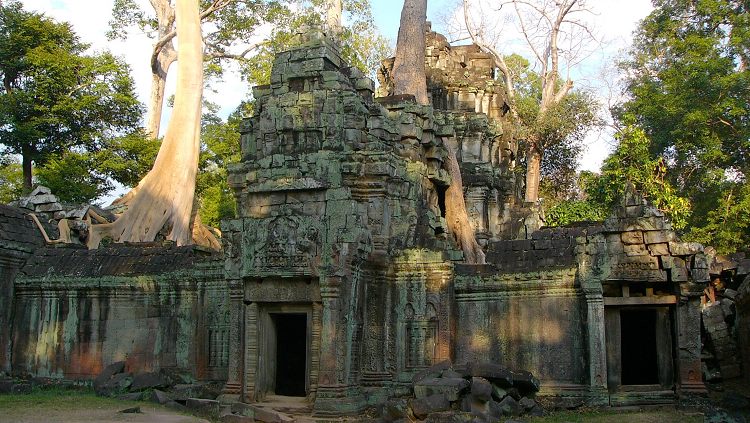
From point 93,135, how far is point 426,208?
16.8 m

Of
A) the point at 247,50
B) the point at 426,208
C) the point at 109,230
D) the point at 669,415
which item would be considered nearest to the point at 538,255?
the point at 426,208

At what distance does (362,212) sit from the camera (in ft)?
38.0

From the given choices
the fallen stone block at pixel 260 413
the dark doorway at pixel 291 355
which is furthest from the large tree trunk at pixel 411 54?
the fallen stone block at pixel 260 413

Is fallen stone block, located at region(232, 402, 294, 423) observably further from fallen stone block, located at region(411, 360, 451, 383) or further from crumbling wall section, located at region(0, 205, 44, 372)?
crumbling wall section, located at region(0, 205, 44, 372)

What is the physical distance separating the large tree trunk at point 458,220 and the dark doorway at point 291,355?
14.4 feet

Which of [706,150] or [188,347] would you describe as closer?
[188,347]

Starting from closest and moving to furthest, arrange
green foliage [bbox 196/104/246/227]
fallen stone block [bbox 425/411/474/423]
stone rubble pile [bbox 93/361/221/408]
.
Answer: fallen stone block [bbox 425/411/474/423] → stone rubble pile [bbox 93/361/221/408] → green foliage [bbox 196/104/246/227]

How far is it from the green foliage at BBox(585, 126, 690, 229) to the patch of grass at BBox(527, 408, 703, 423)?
11.2 metres

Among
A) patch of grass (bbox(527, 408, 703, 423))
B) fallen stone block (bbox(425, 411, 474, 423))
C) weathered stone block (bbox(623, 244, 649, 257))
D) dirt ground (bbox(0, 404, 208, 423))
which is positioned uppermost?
weathered stone block (bbox(623, 244, 649, 257))

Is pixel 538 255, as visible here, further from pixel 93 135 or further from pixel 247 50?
pixel 247 50

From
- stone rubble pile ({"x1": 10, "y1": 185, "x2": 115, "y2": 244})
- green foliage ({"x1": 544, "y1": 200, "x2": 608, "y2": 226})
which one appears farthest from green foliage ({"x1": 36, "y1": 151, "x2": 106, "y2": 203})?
green foliage ({"x1": 544, "y1": 200, "x2": 608, "y2": 226})

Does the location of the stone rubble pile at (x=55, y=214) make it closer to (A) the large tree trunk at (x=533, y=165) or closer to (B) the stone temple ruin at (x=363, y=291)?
(B) the stone temple ruin at (x=363, y=291)

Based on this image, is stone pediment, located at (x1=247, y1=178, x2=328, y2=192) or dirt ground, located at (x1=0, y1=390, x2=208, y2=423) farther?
stone pediment, located at (x1=247, y1=178, x2=328, y2=192)

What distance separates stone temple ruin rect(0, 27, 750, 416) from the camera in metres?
10.8
